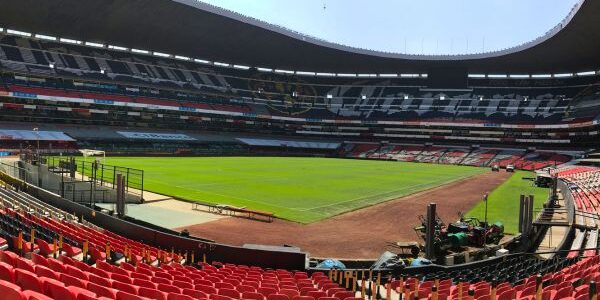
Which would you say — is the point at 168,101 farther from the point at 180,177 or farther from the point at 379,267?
the point at 379,267

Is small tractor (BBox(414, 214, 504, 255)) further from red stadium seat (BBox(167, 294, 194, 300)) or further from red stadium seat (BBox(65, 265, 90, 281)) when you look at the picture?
red stadium seat (BBox(65, 265, 90, 281))

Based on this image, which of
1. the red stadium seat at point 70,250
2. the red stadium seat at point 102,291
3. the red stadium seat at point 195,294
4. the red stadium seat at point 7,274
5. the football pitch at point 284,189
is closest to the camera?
the red stadium seat at point 7,274

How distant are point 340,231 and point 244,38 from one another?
64.8 meters

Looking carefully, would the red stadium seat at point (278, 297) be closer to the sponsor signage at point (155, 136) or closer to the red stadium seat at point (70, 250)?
the red stadium seat at point (70, 250)

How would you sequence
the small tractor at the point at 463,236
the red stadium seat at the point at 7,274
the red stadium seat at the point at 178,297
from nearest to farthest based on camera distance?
the red stadium seat at the point at 7,274
the red stadium seat at the point at 178,297
the small tractor at the point at 463,236

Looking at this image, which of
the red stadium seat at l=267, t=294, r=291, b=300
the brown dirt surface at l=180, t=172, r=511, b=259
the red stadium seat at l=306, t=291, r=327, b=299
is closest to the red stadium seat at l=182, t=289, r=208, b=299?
the red stadium seat at l=267, t=294, r=291, b=300

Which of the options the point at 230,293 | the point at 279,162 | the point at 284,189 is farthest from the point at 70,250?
the point at 279,162

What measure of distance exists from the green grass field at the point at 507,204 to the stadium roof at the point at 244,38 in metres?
20.5

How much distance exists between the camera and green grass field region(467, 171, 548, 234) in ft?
84.1

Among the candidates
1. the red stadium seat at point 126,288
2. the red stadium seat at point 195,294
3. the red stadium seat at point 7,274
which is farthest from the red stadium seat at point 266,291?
the red stadium seat at point 7,274

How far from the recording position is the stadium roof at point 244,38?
6222 centimetres

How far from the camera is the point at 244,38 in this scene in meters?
80.4

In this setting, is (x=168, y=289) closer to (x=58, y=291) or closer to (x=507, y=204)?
(x=58, y=291)

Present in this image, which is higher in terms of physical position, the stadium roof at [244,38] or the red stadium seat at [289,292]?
the stadium roof at [244,38]
